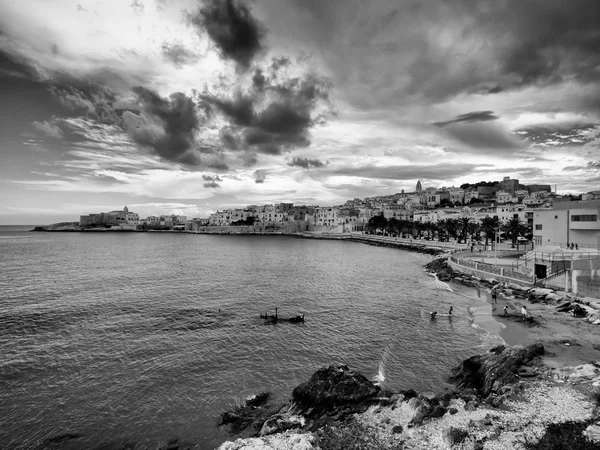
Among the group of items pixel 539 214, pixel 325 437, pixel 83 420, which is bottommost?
pixel 83 420

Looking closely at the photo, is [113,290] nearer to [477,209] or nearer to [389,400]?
[389,400]

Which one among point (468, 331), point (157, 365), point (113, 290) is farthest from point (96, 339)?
point (468, 331)

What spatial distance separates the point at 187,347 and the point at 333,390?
41.1 feet

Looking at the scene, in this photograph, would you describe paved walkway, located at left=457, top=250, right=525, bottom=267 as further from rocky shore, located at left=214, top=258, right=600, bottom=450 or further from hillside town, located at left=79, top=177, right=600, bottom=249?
rocky shore, located at left=214, top=258, right=600, bottom=450

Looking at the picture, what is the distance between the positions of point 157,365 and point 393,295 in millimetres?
26889

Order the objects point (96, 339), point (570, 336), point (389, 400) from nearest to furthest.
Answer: point (389, 400)
point (570, 336)
point (96, 339)

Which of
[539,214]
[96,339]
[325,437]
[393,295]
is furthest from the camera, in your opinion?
[539,214]

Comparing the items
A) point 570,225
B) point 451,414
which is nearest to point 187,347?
point 451,414

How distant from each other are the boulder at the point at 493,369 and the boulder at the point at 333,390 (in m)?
5.30

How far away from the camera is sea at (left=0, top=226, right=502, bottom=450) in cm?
1509

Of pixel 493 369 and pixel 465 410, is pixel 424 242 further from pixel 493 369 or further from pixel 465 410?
pixel 465 410

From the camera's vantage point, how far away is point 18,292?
39.0 metres

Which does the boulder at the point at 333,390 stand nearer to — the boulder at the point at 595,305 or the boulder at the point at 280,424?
the boulder at the point at 280,424

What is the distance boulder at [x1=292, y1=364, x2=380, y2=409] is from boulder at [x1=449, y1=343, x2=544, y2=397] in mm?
5299
